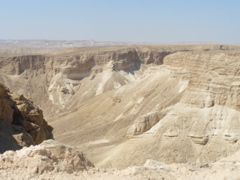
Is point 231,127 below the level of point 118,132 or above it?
above

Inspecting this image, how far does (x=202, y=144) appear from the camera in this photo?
26.8 metres

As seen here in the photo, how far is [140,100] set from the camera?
46.6 metres

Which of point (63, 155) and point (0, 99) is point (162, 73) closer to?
point (0, 99)

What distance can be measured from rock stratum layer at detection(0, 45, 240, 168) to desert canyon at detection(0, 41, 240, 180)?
0.08m

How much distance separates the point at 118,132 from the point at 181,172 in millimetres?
28330

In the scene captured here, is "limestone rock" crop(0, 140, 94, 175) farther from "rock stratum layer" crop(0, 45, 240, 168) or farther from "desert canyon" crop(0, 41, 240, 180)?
"rock stratum layer" crop(0, 45, 240, 168)

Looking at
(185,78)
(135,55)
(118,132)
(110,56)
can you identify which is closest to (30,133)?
(118,132)

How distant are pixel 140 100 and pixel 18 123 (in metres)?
28.1

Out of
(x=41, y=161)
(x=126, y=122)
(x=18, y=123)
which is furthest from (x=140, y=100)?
(x=41, y=161)

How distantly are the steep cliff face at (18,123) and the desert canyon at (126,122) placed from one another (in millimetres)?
50

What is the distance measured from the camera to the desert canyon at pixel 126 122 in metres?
9.75

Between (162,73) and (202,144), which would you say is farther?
(162,73)

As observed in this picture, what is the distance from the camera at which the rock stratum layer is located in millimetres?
26906

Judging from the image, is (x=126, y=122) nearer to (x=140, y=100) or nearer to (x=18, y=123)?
(x=140, y=100)
